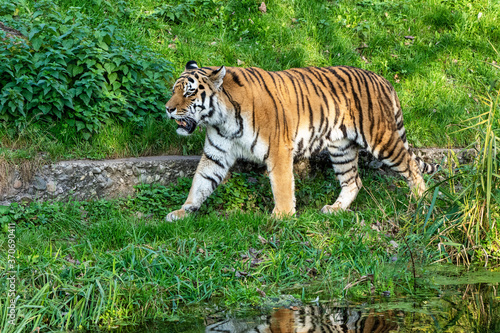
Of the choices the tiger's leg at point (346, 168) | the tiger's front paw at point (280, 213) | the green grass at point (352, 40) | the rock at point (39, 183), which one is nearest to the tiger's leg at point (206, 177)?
the tiger's front paw at point (280, 213)

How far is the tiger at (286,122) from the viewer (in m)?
A: 5.29

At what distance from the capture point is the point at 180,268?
157 inches

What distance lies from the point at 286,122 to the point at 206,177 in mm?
958

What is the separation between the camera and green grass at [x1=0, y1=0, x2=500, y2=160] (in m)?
7.19

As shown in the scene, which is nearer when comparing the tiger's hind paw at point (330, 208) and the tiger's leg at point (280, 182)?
the tiger's leg at point (280, 182)

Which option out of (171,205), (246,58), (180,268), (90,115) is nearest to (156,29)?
(246,58)

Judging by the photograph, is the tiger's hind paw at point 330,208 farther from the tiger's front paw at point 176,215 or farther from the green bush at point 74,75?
the green bush at point 74,75

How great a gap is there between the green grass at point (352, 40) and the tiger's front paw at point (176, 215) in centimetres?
116

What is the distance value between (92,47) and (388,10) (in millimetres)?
4859

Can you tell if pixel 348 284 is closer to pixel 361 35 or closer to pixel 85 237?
pixel 85 237

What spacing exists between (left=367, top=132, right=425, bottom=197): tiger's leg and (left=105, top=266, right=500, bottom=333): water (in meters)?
1.97

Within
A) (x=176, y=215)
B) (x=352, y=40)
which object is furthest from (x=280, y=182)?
(x=352, y=40)

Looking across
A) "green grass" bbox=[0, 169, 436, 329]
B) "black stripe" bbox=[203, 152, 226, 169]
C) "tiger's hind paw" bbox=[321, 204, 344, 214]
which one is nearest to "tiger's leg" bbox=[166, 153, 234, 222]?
"black stripe" bbox=[203, 152, 226, 169]

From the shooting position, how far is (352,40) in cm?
821
